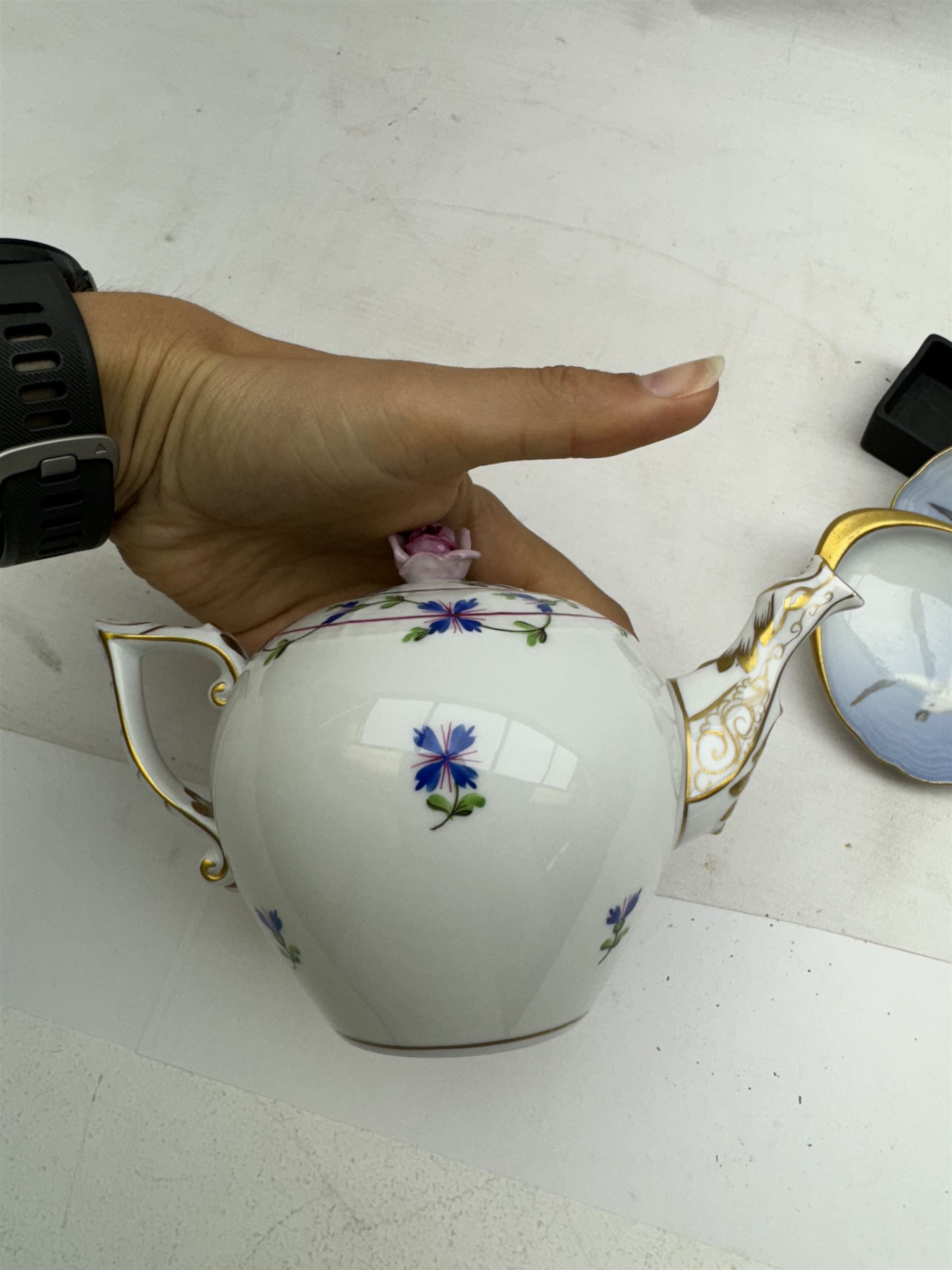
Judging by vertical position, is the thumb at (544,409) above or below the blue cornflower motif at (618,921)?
above

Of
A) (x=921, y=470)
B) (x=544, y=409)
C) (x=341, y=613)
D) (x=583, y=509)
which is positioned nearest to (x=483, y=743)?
(x=341, y=613)

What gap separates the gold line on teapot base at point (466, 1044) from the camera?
64 centimetres

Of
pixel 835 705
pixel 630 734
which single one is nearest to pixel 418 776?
pixel 630 734

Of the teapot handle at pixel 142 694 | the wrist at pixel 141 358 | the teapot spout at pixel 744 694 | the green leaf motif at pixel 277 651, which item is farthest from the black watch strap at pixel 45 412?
the teapot spout at pixel 744 694

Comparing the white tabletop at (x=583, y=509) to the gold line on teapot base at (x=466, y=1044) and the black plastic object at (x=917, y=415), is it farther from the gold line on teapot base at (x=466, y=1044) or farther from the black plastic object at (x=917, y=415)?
the gold line on teapot base at (x=466, y=1044)

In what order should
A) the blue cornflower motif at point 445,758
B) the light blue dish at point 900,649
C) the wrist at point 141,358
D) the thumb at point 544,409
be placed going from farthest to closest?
1. the light blue dish at point 900,649
2. the wrist at point 141,358
3. the thumb at point 544,409
4. the blue cornflower motif at point 445,758

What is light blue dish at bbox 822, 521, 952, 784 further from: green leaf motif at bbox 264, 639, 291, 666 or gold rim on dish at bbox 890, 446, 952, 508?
green leaf motif at bbox 264, 639, 291, 666

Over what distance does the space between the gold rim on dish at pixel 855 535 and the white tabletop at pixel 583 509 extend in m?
0.03

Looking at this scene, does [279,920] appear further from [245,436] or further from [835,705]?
[835,705]

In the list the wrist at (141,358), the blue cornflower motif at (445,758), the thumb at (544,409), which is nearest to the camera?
the blue cornflower motif at (445,758)

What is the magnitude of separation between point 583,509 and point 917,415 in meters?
0.34

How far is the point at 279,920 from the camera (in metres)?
0.62

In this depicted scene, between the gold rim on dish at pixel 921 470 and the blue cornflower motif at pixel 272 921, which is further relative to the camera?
the gold rim on dish at pixel 921 470

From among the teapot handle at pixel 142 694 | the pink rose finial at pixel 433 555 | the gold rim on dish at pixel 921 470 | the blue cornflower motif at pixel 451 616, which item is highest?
the gold rim on dish at pixel 921 470
